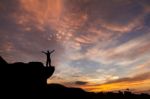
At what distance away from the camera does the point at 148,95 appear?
93.9m

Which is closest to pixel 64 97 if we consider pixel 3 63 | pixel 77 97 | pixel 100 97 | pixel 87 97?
pixel 77 97

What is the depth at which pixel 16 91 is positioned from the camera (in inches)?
1233

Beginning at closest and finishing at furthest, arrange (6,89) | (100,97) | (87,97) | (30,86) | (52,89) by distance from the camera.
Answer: (6,89), (30,86), (52,89), (87,97), (100,97)

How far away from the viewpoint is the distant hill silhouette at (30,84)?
3101 cm

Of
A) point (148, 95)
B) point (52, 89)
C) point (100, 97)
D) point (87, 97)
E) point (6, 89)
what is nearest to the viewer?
point (6, 89)

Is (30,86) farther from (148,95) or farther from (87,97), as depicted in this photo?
(148,95)

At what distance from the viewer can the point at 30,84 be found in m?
33.3

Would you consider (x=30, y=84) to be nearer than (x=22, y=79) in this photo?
No

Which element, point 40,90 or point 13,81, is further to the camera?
point 40,90

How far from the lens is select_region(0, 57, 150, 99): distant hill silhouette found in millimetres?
31014

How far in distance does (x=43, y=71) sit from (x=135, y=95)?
209ft

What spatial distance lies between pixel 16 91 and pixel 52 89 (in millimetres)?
6637

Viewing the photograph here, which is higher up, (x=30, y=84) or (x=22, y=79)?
(x=22, y=79)

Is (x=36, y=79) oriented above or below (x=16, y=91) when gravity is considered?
above
